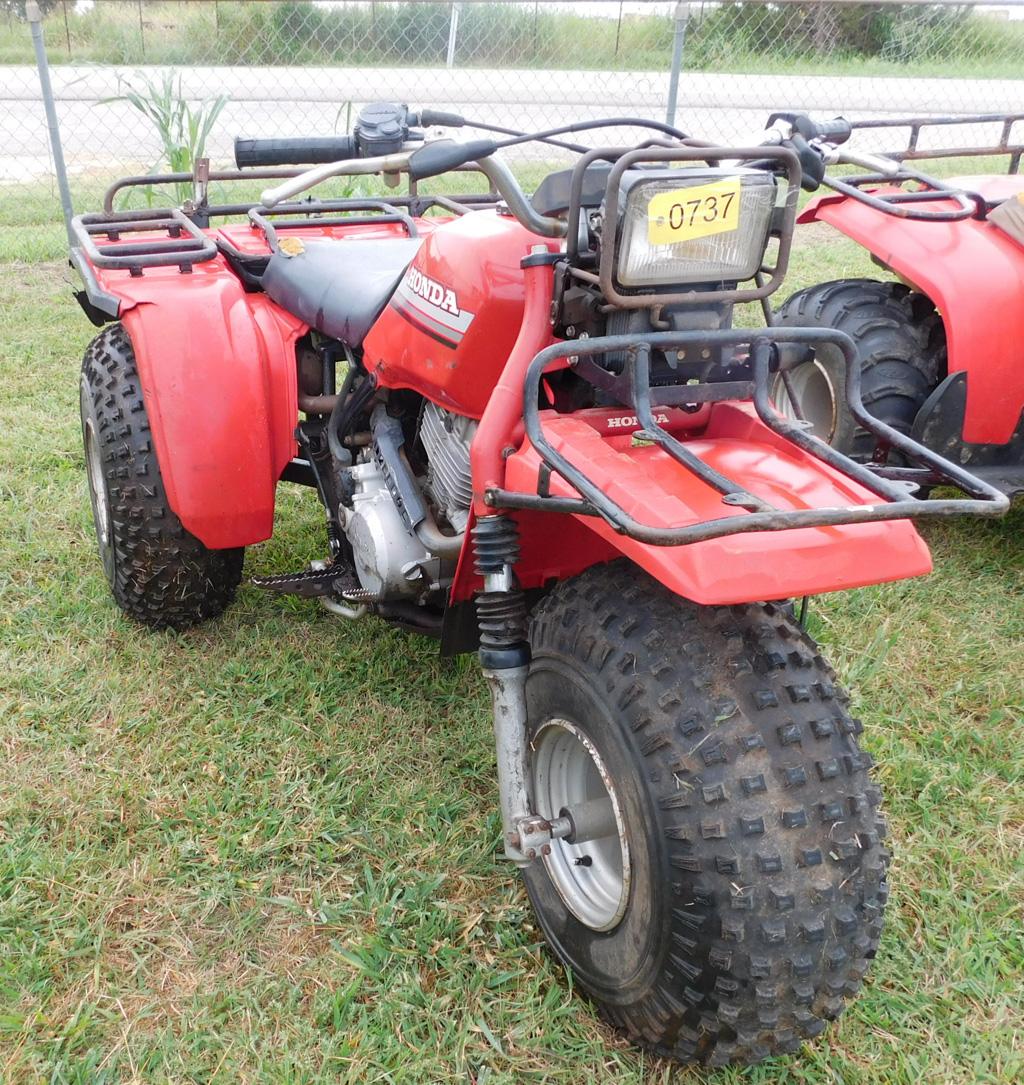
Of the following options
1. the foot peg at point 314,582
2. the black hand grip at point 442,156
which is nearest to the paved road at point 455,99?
the foot peg at point 314,582

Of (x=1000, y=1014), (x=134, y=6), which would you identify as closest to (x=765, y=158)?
(x=1000, y=1014)

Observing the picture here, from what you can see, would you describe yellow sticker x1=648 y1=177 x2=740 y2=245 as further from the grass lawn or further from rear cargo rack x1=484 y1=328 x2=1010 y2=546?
the grass lawn

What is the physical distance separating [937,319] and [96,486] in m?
2.61

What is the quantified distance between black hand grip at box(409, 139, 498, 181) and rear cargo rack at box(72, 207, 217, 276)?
1151 mm

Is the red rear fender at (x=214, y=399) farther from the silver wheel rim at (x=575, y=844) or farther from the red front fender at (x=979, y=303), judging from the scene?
the red front fender at (x=979, y=303)

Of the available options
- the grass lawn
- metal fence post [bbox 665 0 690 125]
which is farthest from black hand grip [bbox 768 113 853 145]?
metal fence post [bbox 665 0 690 125]

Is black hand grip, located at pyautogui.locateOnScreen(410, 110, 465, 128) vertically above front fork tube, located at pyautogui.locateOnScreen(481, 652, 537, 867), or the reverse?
black hand grip, located at pyautogui.locateOnScreen(410, 110, 465, 128)

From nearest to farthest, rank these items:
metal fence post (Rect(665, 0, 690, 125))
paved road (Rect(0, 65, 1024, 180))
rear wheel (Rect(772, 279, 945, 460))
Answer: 1. rear wheel (Rect(772, 279, 945, 460))
2. metal fence post (Rect(665, 0, 690, 125))
3. paved road (Rect(0, 65, 1024, 180))

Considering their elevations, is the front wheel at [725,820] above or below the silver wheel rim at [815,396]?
above

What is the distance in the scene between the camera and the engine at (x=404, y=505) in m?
2.24

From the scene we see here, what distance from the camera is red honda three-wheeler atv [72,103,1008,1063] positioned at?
155 centimetres

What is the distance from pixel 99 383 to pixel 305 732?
1037 mm

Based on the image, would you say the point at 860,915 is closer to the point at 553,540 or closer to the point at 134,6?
the point at 553,540

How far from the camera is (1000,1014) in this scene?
1929mm
